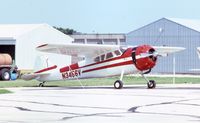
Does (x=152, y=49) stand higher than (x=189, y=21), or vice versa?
(x=189, y=21)

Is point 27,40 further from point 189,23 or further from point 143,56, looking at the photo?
point 143,56

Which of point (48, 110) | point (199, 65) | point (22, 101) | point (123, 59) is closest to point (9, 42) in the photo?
point (199, 65)

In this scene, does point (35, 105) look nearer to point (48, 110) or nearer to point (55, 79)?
point (48, 110)

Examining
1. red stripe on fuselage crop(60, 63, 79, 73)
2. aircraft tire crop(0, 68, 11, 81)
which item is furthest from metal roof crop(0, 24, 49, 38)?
red stripe on fuselage crop(60, 63, 79, 73)

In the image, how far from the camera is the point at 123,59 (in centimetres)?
2952

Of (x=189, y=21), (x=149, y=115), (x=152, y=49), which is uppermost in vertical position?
(x=189, y=21)

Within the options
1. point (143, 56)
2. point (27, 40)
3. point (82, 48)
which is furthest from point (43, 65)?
point (27, 40)

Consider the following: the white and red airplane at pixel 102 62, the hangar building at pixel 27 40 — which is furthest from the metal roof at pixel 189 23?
the white and red airplane at pixel 102 62

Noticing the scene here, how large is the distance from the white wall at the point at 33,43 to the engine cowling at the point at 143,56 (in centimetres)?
2416

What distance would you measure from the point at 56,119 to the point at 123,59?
15.4 meters

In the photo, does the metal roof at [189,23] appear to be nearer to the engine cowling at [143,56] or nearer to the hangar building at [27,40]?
the hangar building at [27,40]

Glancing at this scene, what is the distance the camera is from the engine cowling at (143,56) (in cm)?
2887

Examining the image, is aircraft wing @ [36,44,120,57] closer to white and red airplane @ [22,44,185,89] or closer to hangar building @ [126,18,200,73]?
white and red airplane @ [22,44,185,89]

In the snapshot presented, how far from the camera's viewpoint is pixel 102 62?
30312mm
